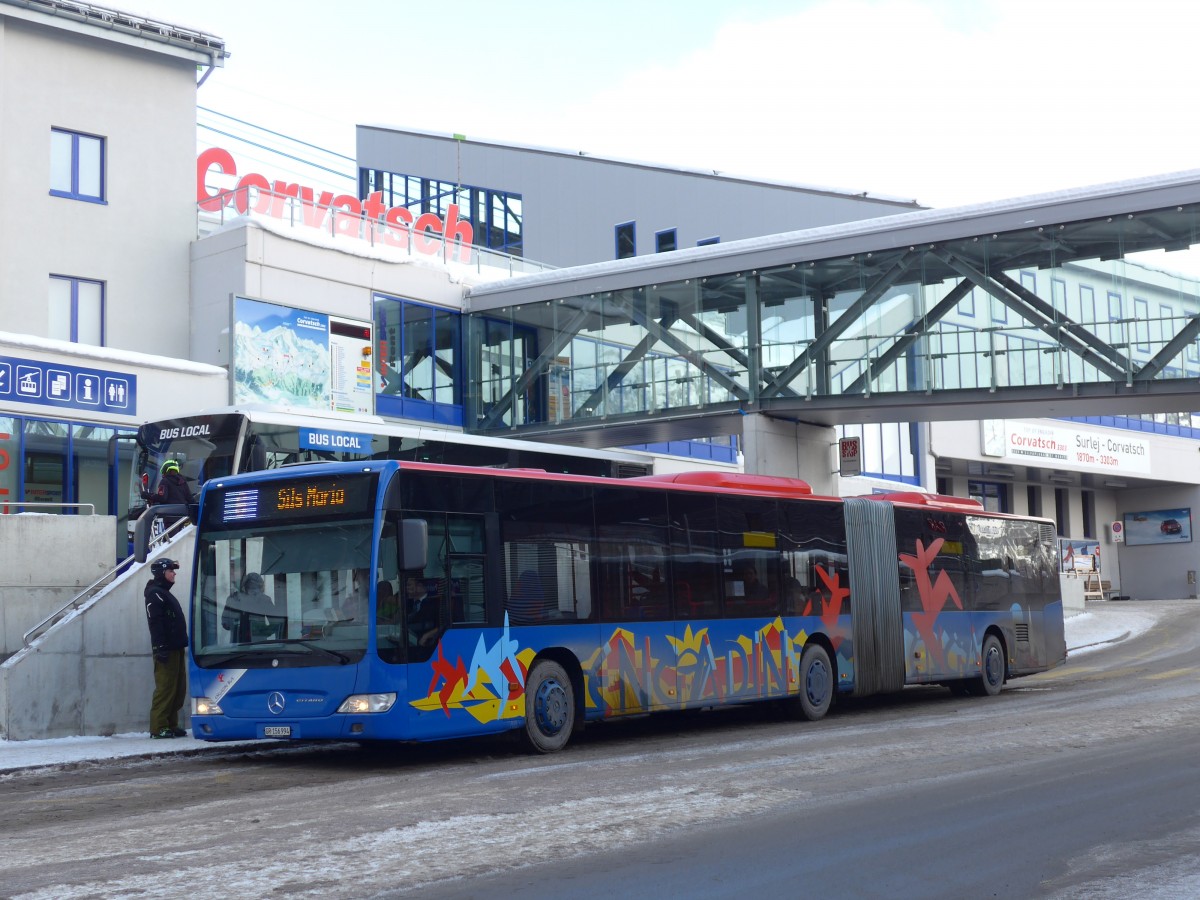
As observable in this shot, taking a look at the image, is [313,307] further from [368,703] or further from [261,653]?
[368,703]

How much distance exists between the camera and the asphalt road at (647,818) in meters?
7.49

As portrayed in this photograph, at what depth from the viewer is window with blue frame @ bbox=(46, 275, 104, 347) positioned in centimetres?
3066

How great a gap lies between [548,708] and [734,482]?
461 centimetres

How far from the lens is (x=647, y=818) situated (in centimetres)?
942

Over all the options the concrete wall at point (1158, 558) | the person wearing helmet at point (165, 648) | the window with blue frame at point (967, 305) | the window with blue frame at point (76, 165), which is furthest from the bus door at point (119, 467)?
the concrete wall at point (1158, 558)

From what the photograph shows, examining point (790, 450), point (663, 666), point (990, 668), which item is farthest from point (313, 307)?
point (663, 666)

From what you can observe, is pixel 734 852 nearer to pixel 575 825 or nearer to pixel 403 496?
pixel 575 825

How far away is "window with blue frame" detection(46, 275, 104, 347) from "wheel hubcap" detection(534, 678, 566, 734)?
19985 millimetres

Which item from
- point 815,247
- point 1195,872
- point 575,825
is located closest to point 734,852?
point 575,825

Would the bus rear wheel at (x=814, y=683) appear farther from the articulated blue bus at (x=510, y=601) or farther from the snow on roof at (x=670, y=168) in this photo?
the snow on roof at (x=670, y=168)

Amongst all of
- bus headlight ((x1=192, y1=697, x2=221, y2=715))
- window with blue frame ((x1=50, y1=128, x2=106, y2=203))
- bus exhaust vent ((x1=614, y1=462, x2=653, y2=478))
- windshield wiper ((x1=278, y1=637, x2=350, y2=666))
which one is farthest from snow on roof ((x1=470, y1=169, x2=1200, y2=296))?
bus headlight ((x1=192, y1=697, x2=221, y2=715))

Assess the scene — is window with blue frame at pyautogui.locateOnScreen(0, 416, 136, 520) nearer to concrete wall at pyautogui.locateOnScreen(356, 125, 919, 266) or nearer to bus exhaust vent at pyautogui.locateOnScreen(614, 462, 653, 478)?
bus exhaust vent at pyautogui.locateOnScreen(614, 462, 653, 478)

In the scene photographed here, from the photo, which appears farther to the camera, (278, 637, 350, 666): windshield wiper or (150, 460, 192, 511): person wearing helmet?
(150, 460, 192, 511): person wearing helmet

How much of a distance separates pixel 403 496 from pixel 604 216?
138ft
